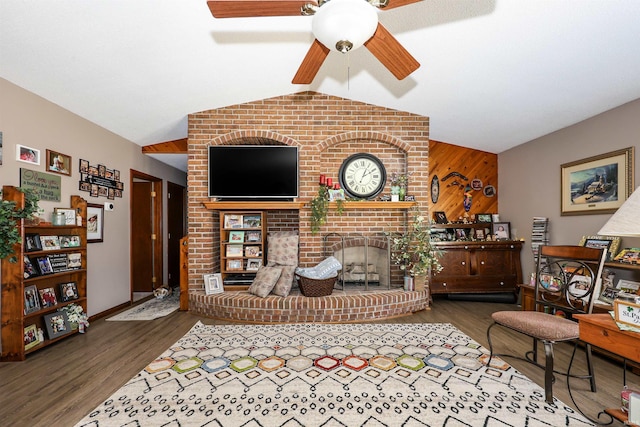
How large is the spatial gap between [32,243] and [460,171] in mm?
5552

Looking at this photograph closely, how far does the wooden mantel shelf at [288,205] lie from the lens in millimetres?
3722

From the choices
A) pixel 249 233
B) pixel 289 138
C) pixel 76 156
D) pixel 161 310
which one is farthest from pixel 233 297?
pixel 76 156

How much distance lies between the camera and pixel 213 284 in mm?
3707

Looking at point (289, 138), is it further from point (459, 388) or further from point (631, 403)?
point (631, 403)

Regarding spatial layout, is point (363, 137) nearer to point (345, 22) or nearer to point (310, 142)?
point (310, 142)

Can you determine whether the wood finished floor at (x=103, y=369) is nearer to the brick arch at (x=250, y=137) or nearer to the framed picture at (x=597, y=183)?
the framed picture at (x=597, y=183)

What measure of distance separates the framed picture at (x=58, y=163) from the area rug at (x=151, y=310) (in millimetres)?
1849

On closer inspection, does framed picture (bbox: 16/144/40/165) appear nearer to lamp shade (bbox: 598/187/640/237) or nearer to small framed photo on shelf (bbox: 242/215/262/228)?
small framed photo on shelf (bbox: 242/215/262/228)

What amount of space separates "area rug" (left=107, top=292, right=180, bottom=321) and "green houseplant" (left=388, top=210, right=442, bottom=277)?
3.18 m

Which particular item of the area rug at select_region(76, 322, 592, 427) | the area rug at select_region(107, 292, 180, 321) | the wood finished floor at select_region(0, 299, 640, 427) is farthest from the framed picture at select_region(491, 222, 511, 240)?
the area rug at select_region(107, 292, 180, 321)

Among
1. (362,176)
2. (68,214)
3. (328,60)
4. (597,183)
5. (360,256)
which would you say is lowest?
(360,256)

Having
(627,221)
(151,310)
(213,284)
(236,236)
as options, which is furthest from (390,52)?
A: (151,310)

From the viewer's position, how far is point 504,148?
4.61 m

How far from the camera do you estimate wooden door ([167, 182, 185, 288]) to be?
17.5 feet
